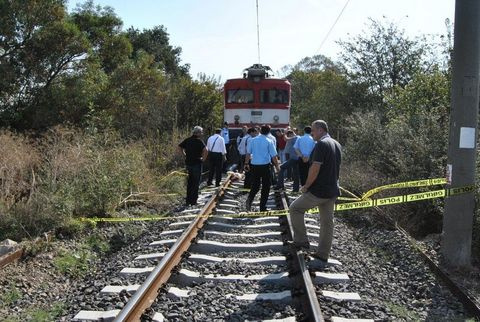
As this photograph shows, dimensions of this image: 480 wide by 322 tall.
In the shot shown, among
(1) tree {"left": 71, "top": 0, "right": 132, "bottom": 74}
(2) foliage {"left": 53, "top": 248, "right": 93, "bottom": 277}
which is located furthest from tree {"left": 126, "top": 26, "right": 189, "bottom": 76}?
(2) foliage {"left": 53, "top": 248, "right": 93, "bottom": 277}

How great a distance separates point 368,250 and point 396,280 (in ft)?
4.72

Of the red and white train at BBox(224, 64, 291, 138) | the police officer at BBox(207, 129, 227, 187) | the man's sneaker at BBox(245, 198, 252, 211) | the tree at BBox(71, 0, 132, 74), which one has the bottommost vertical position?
the man's sneaker at BBox(245, 198, 252, 211)

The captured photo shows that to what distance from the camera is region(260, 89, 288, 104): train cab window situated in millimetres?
20922

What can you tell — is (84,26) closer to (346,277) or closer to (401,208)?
(401,208)

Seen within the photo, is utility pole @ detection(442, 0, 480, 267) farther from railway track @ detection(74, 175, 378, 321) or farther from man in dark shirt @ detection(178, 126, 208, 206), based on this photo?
man in dark shirt @ detection(178, 126, 208, 206)

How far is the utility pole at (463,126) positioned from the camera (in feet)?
22.3

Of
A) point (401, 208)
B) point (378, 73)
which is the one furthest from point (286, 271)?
point (378, 73)

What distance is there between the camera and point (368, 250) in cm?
815

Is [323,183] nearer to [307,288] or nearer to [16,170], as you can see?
[307,288]

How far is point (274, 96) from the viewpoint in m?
21.0

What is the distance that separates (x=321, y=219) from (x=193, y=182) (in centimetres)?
505

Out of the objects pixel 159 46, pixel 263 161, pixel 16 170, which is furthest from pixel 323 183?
pixel 159 46

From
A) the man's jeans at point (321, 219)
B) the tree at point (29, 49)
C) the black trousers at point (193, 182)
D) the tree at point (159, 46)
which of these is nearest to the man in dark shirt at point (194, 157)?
the black trousers at point (193, 182)

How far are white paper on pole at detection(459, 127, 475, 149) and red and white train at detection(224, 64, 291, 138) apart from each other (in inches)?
551
